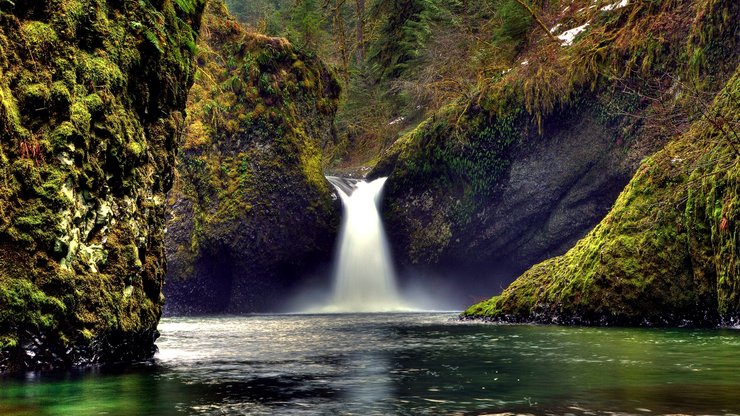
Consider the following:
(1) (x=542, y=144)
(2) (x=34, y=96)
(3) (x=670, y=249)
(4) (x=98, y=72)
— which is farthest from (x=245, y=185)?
(2) (x=34, y=96)

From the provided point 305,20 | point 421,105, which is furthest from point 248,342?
point 305,20

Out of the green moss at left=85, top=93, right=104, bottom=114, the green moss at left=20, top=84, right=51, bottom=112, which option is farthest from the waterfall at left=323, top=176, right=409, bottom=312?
the green moss at left=20, top=84, right=51, bottom=112

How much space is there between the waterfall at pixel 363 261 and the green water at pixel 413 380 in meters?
14.7

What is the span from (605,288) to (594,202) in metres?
8.88

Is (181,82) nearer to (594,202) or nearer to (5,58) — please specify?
(5,58)

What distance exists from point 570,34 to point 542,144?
3399 millimetres

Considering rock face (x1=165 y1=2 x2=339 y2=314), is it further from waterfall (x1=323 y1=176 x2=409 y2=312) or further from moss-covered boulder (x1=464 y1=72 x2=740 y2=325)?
moss-covered boulder (x1=464 y1=72 x2=740 y2=325)

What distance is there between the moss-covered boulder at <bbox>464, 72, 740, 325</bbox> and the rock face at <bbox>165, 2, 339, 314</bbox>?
37.6 feet

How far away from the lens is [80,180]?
6457mm

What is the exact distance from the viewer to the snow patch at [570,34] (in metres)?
19.5

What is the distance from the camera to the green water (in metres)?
4.04

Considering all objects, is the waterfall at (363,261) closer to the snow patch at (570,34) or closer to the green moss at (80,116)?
the snow patch at (570,34)

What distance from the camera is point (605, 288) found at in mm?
11664

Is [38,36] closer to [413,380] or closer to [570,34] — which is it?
[413,380]
